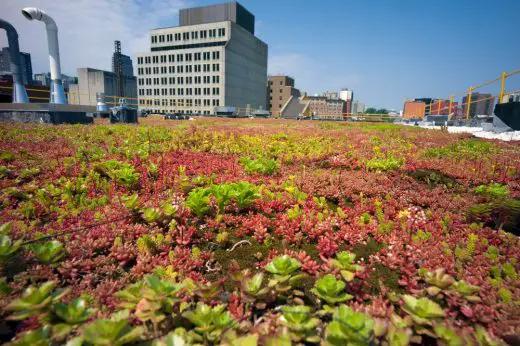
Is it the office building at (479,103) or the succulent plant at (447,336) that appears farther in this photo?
the office building at (479,103)

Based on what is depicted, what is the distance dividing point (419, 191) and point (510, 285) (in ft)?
9.56

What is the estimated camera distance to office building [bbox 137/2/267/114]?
97.1 meters

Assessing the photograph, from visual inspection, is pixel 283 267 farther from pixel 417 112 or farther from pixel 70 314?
pixel 417 112

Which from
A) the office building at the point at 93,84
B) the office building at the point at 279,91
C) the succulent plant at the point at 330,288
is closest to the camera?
the succulent plant at the point at 330,288

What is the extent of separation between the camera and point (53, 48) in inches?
890

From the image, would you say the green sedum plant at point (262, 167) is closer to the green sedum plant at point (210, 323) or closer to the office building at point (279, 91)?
the green sedum plant at point (210, 323)

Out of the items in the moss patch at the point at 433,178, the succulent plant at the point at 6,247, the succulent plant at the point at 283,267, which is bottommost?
the succulent plant at the point at 283,267

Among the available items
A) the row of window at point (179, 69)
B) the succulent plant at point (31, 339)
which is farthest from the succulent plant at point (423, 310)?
the row of window at point (179, 69)

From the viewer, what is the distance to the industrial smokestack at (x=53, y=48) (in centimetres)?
2114

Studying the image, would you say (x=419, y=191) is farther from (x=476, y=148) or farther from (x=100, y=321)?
(x=476, y=148)

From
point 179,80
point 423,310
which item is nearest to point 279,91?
point 179,80

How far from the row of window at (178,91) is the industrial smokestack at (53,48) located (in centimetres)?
7587

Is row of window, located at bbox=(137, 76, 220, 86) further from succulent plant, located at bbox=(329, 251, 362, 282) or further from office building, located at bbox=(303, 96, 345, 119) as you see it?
succulent plant, located at bbox=(329, 251, 362, 282)

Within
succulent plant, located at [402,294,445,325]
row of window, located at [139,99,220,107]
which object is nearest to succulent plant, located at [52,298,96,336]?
succulent plant, located at [402,294,445,325]
